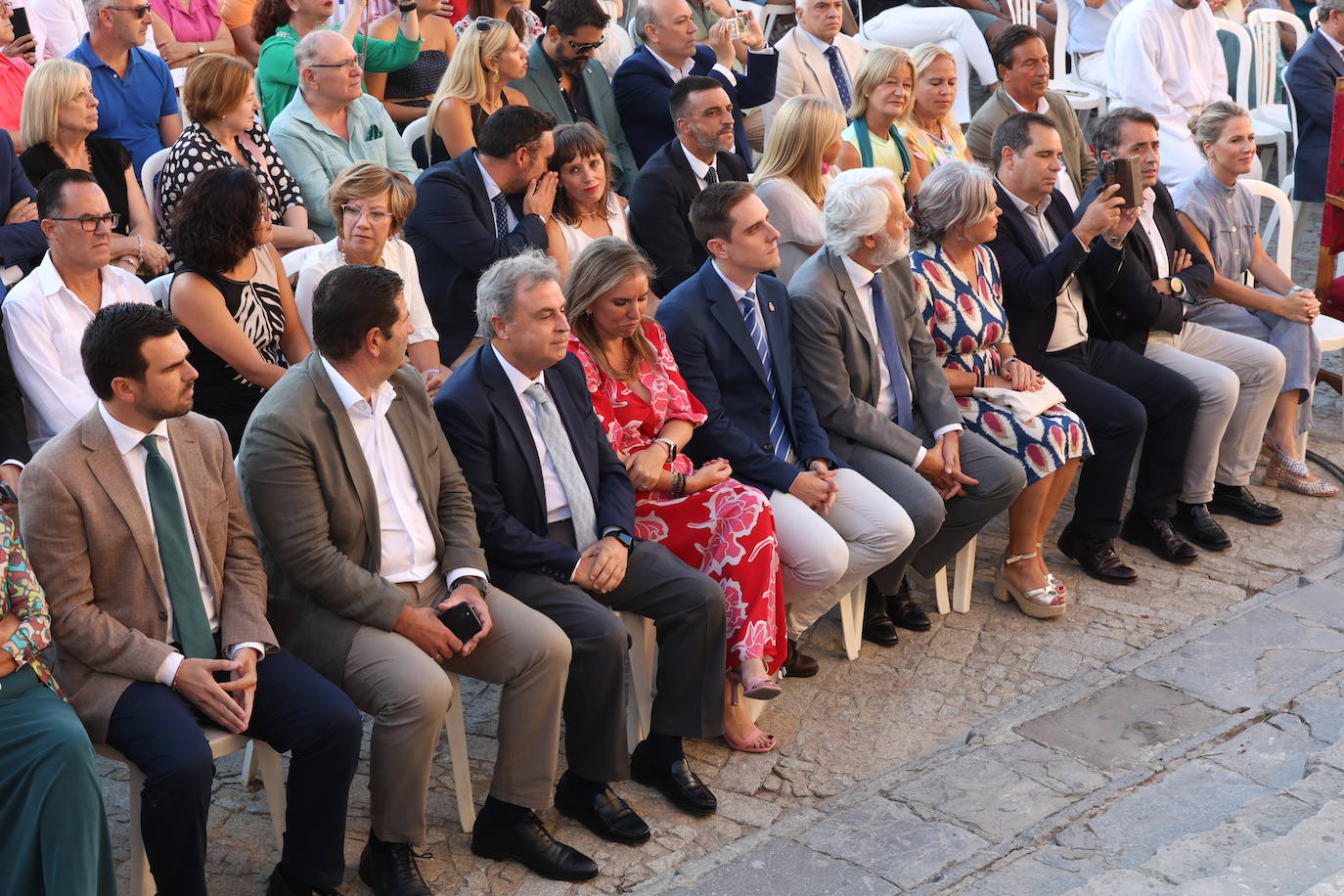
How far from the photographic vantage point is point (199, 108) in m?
5.04

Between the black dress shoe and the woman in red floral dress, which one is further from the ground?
the woman in red floral dress

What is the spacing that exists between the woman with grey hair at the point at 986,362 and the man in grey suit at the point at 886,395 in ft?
0.47

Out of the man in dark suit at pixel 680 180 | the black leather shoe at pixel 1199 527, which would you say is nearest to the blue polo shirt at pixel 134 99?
the man in dark suit at pixel 680 180

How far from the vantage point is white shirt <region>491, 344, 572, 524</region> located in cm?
394

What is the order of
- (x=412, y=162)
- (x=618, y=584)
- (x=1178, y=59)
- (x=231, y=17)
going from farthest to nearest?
(x=1178, y=59)
(x=231, y=17)
(x=412, y=162)
(x=618, y=584)

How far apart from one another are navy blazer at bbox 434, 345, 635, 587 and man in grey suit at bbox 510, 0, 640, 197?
97.1 inches

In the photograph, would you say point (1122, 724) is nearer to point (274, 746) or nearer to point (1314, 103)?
point (274, 746)

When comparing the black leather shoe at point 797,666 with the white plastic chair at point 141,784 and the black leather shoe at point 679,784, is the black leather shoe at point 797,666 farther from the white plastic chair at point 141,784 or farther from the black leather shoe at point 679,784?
the white plastic chair at point 141,784

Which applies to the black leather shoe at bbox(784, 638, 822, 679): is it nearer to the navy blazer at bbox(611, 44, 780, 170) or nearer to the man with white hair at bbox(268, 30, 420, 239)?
the man with white hair at bbox(268, 30, 420, 239)

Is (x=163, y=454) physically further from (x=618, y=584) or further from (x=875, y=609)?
(x=875, y=609)

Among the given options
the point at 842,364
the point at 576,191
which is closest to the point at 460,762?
the point at 842,364

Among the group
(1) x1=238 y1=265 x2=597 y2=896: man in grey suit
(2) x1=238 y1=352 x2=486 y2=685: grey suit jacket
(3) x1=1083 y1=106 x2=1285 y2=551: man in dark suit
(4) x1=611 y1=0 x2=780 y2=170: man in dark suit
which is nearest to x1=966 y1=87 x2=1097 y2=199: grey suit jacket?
(3) x1=1083 y1=106 x2=1285 y2=551: man in dark suit

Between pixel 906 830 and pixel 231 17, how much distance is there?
510 centimetres

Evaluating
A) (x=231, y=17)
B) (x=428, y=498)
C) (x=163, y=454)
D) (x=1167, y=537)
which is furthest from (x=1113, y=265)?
(x=231, y=17)
